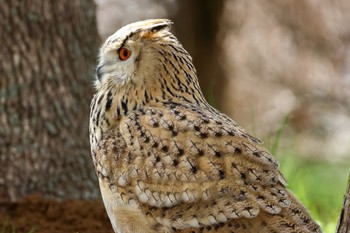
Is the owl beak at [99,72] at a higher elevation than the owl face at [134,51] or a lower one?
lower

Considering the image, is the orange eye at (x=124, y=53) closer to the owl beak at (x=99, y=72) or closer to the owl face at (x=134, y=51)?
the owl face at (x=134, y=51)

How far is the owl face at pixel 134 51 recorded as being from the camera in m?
4.80

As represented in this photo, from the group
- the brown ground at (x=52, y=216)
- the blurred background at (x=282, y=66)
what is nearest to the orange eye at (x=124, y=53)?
the brown ground at (x=52, y=216)

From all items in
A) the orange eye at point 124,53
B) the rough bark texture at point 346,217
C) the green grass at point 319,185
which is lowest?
the green grass at point 319,185

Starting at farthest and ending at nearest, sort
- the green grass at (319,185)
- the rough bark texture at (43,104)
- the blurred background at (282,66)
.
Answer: the blurred background at (282,66)
the green grass at (319,185)
the rough bark texture at (43,104)

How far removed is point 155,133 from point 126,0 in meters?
8.89

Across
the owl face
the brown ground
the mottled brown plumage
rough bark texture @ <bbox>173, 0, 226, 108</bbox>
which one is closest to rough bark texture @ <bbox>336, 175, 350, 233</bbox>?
the mottled brown plumage

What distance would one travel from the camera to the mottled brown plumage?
4.24 metres

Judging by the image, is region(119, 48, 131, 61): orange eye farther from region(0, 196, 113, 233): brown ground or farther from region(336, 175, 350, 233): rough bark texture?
region(0, 196, 113, 233): brown ground

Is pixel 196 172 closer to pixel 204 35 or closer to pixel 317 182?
pixel 317 182

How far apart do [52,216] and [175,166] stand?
1.85m

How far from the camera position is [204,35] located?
12.8 meters

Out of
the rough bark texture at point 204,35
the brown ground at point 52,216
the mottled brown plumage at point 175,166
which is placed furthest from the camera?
the rough bark texture at point 204,35

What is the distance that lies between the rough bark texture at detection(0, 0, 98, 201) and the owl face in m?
1.49
